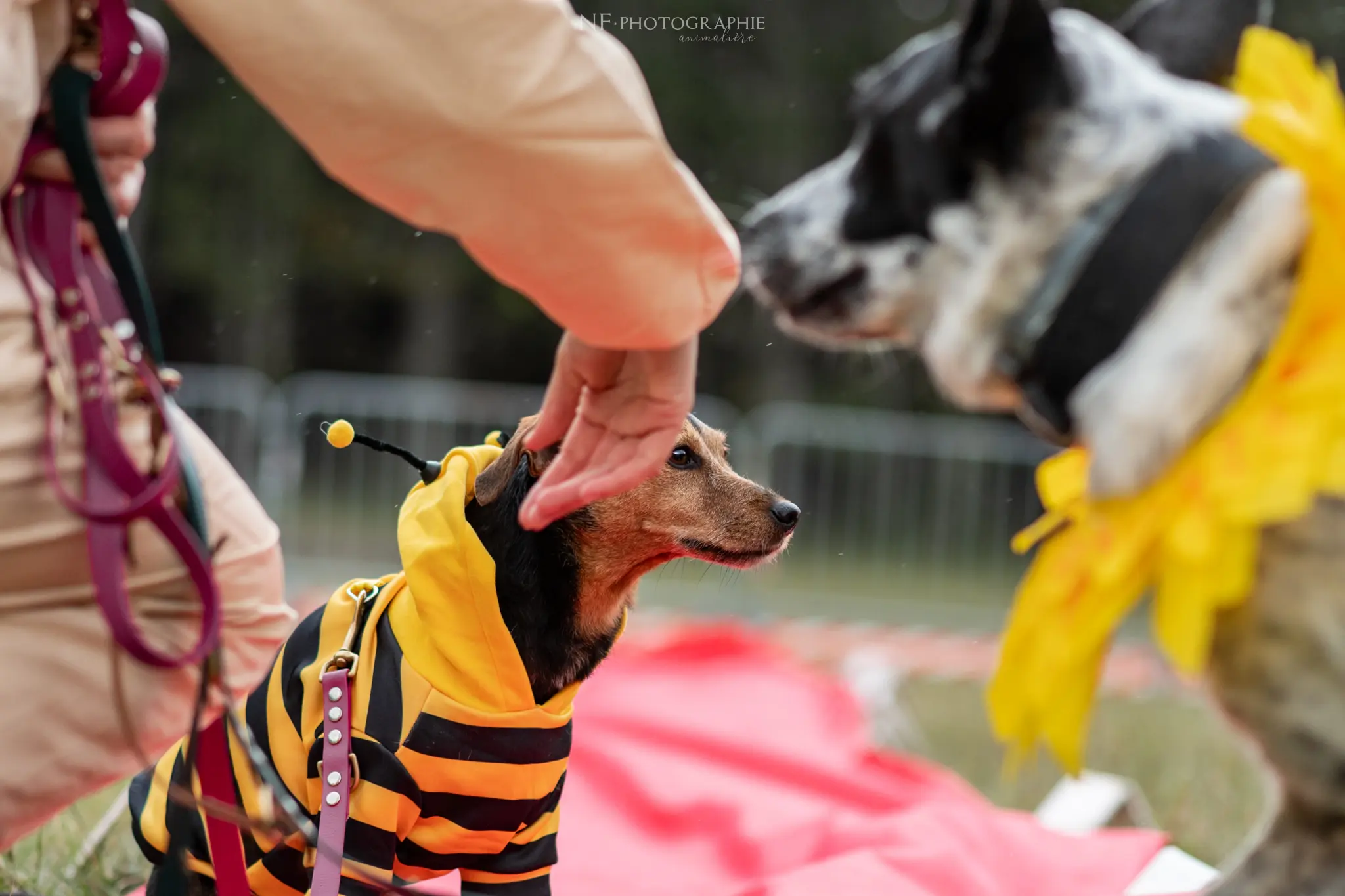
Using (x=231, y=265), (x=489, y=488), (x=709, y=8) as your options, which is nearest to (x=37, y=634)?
(x=489, y=488)

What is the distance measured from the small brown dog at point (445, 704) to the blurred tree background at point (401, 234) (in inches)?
552

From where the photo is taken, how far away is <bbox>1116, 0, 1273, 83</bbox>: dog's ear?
1721 mm

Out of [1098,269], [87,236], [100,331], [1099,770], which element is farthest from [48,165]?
[1099,770]

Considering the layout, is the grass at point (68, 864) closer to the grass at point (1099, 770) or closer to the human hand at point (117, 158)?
the grass at point (1099, 770)

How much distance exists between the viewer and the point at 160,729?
1.85 m

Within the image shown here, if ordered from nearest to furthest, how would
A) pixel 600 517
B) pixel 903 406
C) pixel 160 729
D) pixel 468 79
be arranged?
1. pixel 468 79
2. pixel 160 729
3. pixel 600 517
4. pixel 903 406

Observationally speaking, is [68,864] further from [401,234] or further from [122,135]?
[401,234]

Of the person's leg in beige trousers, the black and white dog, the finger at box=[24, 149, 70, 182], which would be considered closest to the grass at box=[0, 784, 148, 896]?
the person's leg in beige trousers

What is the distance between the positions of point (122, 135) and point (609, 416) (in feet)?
2.62

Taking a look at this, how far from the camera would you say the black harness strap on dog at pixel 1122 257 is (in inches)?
55.6

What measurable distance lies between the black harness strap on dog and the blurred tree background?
15.0 m

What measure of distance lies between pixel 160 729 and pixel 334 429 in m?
0.71

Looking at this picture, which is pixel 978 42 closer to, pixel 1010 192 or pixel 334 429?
pixel 1010 192

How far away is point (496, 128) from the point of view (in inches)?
60.1
